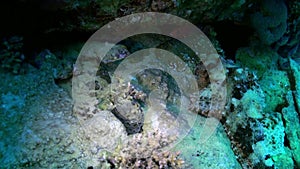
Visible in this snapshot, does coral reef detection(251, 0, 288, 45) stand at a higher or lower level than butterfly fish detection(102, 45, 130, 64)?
higher

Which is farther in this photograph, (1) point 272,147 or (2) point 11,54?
(1) point 272,147

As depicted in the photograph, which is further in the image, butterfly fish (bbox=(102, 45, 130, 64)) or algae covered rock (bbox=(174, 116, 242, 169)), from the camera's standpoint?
butterfly fish (bbox=(102, 45, 130, 64))

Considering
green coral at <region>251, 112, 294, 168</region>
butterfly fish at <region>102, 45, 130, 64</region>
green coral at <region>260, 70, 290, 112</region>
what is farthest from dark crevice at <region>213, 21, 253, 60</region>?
butterfly fish at <region>102, 45, 130, 64</region>

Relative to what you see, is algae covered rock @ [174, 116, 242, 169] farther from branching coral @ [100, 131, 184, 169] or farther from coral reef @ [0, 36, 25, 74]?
coral reef @ [0, 36, 25, 74]

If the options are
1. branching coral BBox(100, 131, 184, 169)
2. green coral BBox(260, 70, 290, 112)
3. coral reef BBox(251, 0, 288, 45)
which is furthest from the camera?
green coral BBox(260, 70, 290, 112)

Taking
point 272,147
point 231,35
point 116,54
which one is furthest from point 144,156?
point 231,35

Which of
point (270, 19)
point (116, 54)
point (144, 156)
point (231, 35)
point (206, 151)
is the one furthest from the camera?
point (231, 35)

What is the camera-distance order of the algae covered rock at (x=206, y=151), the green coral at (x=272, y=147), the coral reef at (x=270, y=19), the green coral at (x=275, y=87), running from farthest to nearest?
the green coral at (x=275, y=87), the coral reef at (x=270, y=19), the green coral at (x=272, y=147), the algae covered rock at (x=206, y=151)

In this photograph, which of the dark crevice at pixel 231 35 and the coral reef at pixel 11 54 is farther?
the dark crevice at pixel 231 35

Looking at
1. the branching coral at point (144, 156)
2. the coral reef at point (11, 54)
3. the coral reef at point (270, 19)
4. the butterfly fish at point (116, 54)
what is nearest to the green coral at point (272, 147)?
the branching coral at point (144, 156)

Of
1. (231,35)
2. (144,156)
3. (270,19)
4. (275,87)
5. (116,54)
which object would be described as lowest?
(144,156)

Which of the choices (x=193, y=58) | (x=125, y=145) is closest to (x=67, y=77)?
(x=125, y=145)

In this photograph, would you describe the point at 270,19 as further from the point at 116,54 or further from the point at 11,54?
the point at 11,54

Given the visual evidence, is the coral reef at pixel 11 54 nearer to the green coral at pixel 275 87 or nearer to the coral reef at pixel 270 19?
the coral reef at pixel 270 19
